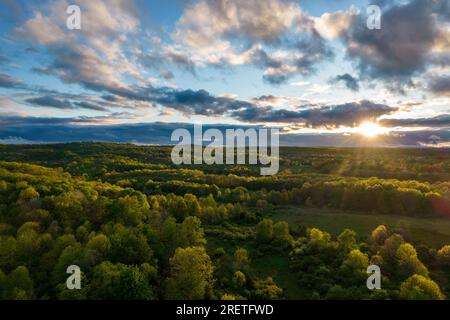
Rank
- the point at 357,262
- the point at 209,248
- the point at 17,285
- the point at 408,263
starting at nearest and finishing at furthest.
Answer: the point at 17,285, the point at 408,263, the point at 357,262, the point at 209,248

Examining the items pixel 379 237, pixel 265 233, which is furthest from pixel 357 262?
pixel 265 233

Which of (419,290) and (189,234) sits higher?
(189,234)

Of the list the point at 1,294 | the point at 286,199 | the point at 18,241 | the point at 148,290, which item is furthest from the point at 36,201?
the point at 286,199

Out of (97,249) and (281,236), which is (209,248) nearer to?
(281,236)

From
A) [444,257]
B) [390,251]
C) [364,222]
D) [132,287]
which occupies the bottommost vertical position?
[364,222]

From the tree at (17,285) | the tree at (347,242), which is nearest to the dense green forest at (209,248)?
the tree at (17,285)

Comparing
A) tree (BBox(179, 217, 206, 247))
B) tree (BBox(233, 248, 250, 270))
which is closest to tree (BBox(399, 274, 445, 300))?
tree (BBox(233, 248, 250, 270))
